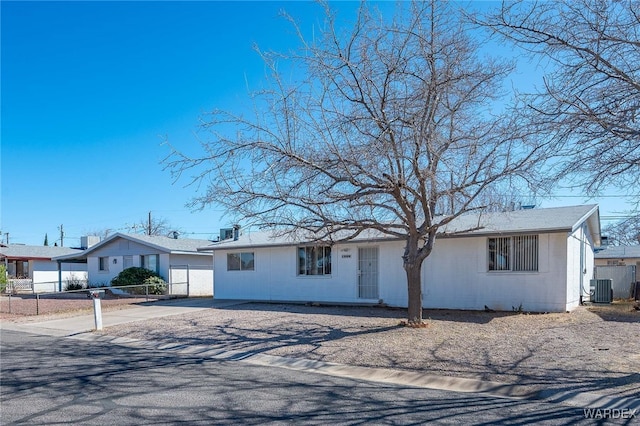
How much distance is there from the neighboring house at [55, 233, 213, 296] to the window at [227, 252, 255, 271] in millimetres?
5672

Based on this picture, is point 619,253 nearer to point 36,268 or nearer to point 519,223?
point 519,223

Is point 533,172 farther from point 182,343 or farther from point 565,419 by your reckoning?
point 182,343

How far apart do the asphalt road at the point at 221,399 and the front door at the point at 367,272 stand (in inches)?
394

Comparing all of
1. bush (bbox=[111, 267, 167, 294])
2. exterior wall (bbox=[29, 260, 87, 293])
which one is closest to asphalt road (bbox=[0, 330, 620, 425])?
bush (bbox=[111, 267, 167, 294])

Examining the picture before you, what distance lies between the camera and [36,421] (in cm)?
573

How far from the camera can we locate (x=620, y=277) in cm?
2144

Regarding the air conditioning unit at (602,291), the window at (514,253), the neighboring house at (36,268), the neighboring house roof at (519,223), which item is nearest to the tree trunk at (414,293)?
the neighboring house roof at (519,223)

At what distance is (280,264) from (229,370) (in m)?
12.5

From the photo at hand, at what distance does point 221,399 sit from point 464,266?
460 inches

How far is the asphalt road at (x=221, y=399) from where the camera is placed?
18.9 feet

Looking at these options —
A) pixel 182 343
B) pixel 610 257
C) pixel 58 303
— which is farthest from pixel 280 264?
pixel 610 257

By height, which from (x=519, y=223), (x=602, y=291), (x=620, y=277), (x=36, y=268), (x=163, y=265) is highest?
(x=519, y=223)
